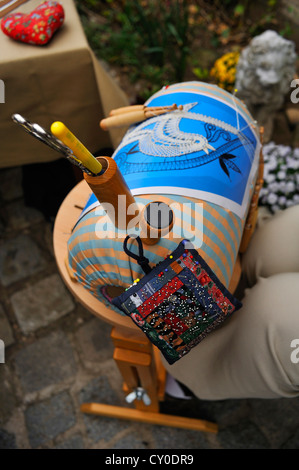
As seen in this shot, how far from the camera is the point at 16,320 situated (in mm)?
1715

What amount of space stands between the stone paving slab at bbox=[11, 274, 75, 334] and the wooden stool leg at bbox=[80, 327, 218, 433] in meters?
0.43

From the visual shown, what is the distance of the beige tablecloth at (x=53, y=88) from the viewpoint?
3.72ft

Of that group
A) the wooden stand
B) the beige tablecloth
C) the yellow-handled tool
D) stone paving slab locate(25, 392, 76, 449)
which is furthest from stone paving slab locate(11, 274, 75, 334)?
the yellow-handled tool

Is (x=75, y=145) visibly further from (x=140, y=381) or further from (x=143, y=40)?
(x=143, y=40)

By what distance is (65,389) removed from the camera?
5.23ft

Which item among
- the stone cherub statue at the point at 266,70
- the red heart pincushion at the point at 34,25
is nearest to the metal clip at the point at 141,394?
the red heart pincushion at the point at 34,25

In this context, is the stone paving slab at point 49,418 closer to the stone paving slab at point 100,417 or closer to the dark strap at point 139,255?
the stone paving slab at point 100,417

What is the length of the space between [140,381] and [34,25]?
123 cm

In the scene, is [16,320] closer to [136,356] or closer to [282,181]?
[136,356]

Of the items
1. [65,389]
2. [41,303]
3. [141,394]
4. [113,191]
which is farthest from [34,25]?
[65,389]

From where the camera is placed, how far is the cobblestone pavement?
1.50 meters

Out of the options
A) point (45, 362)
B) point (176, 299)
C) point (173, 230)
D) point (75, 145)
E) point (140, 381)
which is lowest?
point (45, 362)

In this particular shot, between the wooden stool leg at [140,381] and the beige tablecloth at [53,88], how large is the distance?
2.52 feet

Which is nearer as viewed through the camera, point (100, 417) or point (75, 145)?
point (75, 145)
